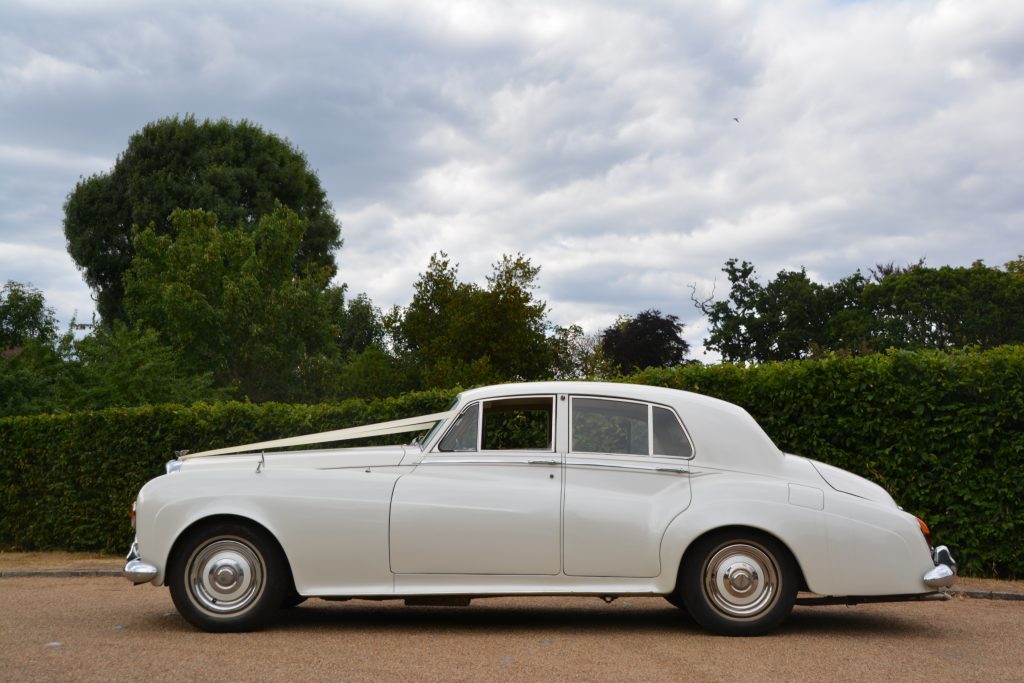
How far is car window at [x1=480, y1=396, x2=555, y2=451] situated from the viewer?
7992 millimetres

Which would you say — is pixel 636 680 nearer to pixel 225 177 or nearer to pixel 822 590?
pixel 822 590

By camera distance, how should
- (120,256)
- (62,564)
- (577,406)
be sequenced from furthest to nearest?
(120,256) < (62,564) < (577,406)

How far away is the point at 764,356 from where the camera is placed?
61.3m

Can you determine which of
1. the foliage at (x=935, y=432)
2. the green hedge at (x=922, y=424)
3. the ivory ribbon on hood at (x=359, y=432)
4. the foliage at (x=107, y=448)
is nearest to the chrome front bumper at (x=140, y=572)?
the ivory ribbon on hood at (x=359, y=432)

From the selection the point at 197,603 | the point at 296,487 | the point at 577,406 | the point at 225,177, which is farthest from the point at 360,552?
the point at 225,177

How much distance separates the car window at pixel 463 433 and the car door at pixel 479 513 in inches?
0.9

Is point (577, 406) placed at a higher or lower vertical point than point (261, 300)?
lower

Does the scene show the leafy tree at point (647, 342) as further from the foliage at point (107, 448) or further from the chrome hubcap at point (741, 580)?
the chrome hubcap at point (741, 580)

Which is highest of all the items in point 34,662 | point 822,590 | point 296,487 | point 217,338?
point 217,338

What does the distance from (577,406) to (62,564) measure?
874 centimetres

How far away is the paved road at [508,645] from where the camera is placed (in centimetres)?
627

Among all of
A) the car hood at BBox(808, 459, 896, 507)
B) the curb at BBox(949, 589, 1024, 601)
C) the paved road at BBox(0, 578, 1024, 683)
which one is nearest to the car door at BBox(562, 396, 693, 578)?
the paved road at BBox(0, 578, 1024, 683)

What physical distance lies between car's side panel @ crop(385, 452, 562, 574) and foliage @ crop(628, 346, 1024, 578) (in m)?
4.92

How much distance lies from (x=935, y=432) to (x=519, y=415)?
17.1 feet
